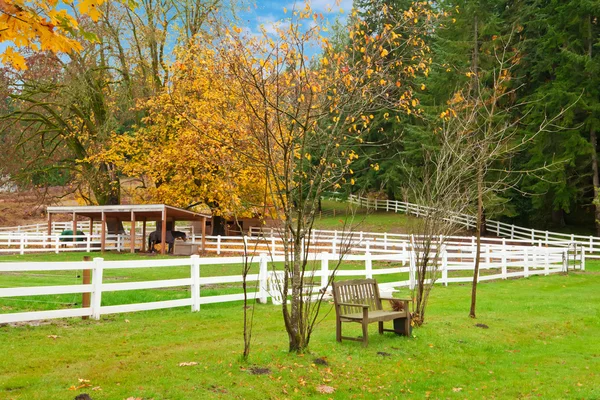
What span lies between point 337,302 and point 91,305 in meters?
4.23

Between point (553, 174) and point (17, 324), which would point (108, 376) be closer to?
point (17, 324)

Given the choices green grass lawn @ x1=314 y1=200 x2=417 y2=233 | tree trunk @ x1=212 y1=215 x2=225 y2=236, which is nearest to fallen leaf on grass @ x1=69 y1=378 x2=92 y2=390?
tree trunk @ x1=212 y1=215 x2=225 y2=236

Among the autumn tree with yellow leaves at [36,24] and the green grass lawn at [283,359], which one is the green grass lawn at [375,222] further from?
the autumn tree with yellow leaves at [36,24]

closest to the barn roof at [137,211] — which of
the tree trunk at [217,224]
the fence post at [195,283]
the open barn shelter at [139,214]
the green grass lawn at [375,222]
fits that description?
the open barn shelter at [139,214]

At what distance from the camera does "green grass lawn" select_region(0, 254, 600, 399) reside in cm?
617

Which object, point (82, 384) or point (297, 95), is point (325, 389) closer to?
point (82, 384)

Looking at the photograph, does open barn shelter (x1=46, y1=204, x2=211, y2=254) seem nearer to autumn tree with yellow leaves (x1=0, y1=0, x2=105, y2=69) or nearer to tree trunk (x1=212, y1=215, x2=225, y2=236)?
tree trunk (x1=212, y1=215, x2=225, y2=236)

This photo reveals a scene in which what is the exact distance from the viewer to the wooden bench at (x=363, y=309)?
8375 millimetres

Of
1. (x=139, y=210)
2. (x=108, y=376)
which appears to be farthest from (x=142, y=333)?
(x=139, y=210)

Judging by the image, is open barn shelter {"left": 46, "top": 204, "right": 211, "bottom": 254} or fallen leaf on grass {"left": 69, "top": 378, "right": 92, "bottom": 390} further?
open barn shelter {"left": 46, "top": 204, "right": 211, "bottom": 254}

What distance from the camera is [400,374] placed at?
7285mm

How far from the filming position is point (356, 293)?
8914 millimetres

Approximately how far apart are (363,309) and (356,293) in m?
0.62

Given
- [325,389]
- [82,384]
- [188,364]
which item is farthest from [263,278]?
[82,384]
